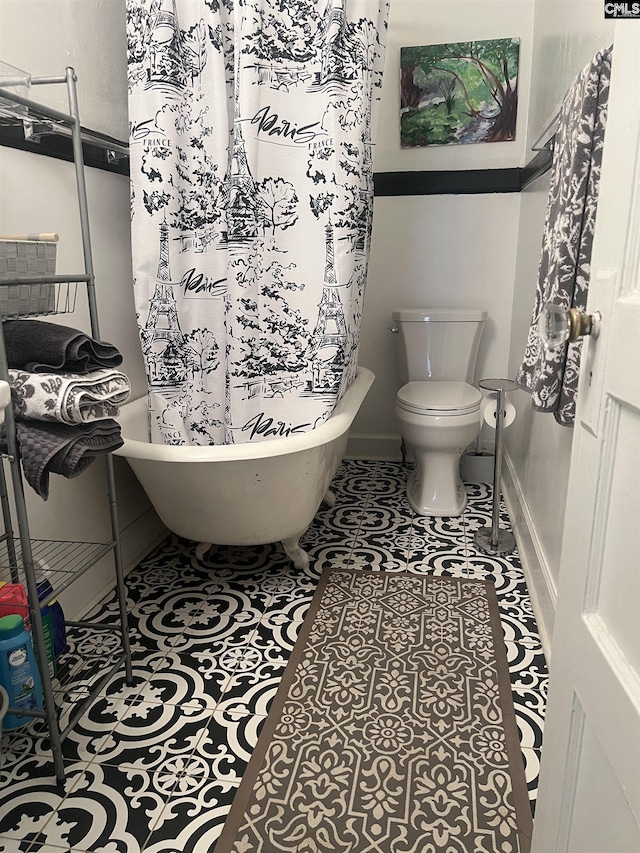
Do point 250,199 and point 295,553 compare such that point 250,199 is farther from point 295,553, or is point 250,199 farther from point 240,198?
point 295,553

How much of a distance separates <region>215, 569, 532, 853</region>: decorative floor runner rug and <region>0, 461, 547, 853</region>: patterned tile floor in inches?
2.1

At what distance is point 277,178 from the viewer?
6.51ft

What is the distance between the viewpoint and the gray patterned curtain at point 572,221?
134cm

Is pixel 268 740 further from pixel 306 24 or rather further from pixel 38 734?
pixel 306 24

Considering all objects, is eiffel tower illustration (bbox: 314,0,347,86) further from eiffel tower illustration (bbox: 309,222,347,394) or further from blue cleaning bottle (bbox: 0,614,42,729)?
blue cleaning bottle (bbox: 0,614,42,729)

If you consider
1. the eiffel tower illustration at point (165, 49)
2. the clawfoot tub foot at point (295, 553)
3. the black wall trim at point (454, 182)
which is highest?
the eiffel tower illustration at point (165, 49)

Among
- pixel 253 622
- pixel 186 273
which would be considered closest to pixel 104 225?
pixel 186 273

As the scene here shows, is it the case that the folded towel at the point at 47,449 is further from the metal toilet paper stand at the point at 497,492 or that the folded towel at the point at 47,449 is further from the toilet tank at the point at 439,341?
the toilet tank at the point at 439,341

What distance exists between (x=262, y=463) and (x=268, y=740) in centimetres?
73

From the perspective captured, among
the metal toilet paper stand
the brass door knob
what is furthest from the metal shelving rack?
the metal toilet paper stand

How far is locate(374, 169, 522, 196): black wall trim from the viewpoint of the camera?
2.97m

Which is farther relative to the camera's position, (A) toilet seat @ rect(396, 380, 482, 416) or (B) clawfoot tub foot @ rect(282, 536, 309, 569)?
(A) toilet seat @ rect(396, 380, 482, 416)

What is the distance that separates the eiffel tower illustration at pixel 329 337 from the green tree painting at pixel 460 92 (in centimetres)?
140

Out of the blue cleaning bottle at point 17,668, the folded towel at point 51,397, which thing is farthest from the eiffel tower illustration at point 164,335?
the blue cleaning bottle at point 17,668
